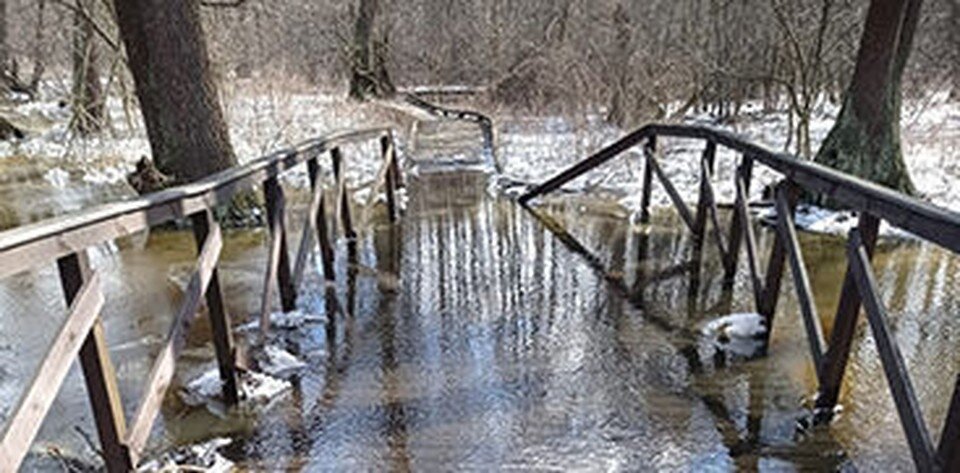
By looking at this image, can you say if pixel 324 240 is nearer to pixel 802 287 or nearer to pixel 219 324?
pixel 219 324

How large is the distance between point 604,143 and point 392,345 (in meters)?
9.32

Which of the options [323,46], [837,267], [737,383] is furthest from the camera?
[323,46]

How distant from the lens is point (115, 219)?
9.16ft

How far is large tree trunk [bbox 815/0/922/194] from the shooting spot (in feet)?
28.7

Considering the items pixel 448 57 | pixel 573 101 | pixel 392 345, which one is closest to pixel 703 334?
pixel 392 345

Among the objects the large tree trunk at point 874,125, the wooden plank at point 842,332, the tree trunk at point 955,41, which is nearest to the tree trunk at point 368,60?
the large tree trunk at point 874,125

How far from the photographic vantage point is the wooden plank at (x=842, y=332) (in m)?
3.22

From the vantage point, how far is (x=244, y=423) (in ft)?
11.9

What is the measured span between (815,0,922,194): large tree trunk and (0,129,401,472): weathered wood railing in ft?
24.7

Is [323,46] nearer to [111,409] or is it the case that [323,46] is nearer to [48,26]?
[48,26]

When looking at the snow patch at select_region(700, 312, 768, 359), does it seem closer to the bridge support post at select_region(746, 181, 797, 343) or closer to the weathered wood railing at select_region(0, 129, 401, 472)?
the bridge support post at select_region(746, 181, 797, 343)

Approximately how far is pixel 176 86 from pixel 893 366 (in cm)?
772

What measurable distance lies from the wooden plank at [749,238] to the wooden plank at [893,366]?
5.47 feet

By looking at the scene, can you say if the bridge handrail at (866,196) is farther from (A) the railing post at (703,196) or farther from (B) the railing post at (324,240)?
(B) the railing post at (324,240)
